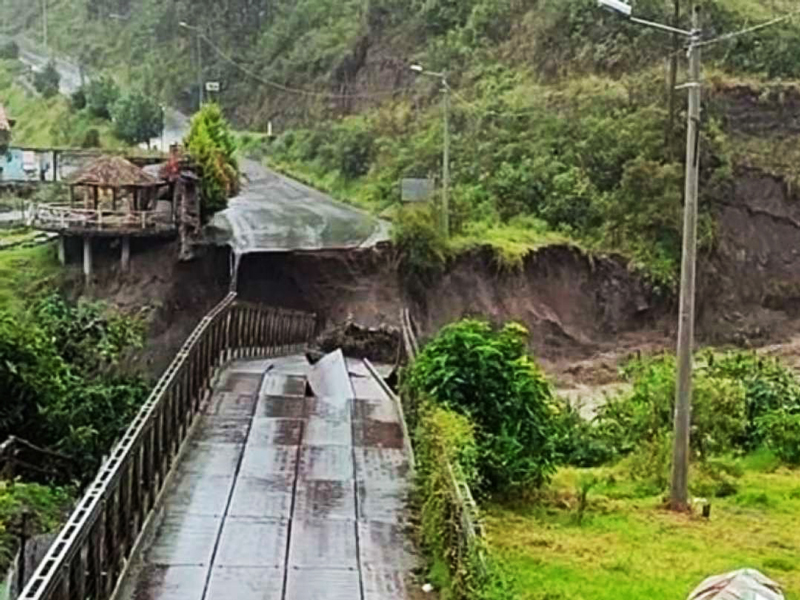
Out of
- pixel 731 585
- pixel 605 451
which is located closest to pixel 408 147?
pixel 605 451

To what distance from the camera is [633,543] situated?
15984mm

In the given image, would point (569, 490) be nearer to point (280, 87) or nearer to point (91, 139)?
point (91, 139)

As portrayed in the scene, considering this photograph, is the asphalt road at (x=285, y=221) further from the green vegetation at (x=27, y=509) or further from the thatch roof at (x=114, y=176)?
the green vegetation at (x=27, y=509)

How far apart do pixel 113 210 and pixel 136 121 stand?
24.1 metres

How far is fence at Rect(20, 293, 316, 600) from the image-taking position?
28.8 feet

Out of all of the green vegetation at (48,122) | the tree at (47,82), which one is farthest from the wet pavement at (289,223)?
the tree at (47,82)

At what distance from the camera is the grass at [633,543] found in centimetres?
1409

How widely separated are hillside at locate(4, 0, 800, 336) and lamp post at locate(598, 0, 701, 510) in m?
26.6

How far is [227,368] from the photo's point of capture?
23.4 metres

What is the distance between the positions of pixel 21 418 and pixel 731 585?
12341mm

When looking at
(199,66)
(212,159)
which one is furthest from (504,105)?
(199,66)

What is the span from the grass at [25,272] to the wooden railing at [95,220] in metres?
1.55

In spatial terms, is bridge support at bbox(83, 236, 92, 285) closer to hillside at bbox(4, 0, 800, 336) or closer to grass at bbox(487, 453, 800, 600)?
hillside at bbox(4, 0, 800, 336)

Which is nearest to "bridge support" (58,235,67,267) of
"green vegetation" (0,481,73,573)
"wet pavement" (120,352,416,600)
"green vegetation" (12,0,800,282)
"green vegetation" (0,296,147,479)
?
"green vegetation" (12,0,800,282)
